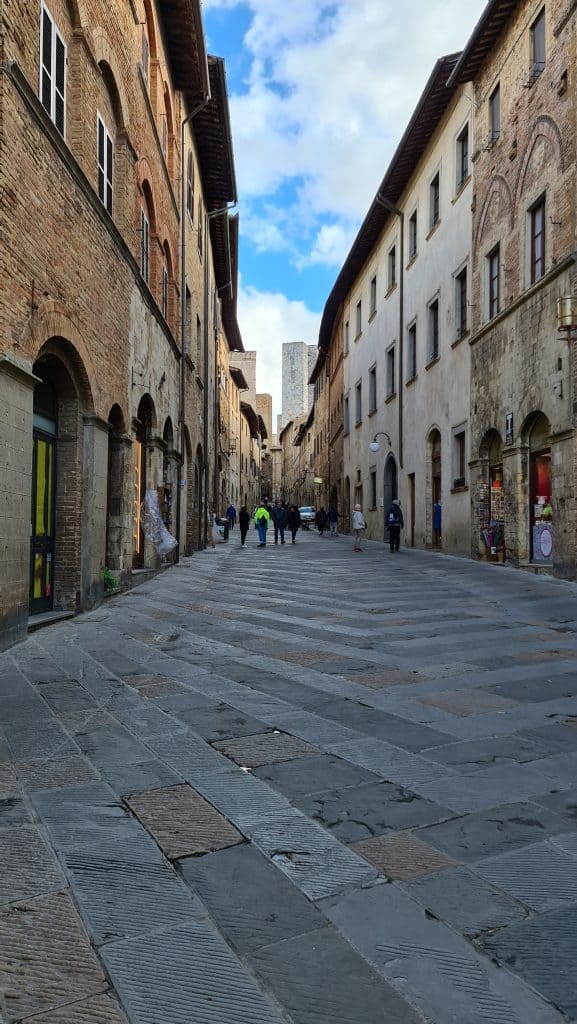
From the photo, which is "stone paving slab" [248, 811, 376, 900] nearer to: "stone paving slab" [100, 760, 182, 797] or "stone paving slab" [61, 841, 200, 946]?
"stone paving slab" [61, 841, 200, 946]

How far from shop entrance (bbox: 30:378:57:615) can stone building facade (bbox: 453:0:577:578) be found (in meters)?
8.14

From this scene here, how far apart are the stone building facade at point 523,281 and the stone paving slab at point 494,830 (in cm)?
1022

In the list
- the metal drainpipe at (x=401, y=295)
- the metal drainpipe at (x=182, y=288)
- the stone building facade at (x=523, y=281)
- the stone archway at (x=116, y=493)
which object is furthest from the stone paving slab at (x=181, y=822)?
the metal drainpipe at (x=401, y=295)

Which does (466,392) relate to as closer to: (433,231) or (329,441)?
(433,231)

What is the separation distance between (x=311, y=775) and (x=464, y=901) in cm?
123

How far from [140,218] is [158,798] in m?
11.5

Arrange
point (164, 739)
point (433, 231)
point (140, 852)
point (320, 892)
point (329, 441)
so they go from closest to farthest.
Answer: point (320, 892), point (140, 852), point (164, 739), point (433, 231), point (329, 441)

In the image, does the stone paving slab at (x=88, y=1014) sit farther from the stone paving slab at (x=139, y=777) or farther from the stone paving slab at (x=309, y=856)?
the stone paving slab at (x=139, y=777)

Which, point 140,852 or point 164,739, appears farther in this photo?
point 164,739

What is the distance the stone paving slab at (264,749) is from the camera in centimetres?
375

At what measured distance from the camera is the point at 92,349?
9539 millimetres

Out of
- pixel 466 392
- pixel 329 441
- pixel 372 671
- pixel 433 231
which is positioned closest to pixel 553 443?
pixel 466 392

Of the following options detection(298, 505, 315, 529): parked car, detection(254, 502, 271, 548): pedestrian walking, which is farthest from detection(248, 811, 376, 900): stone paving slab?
detection(298, 505, 315, 529): parked car

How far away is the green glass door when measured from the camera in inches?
332
